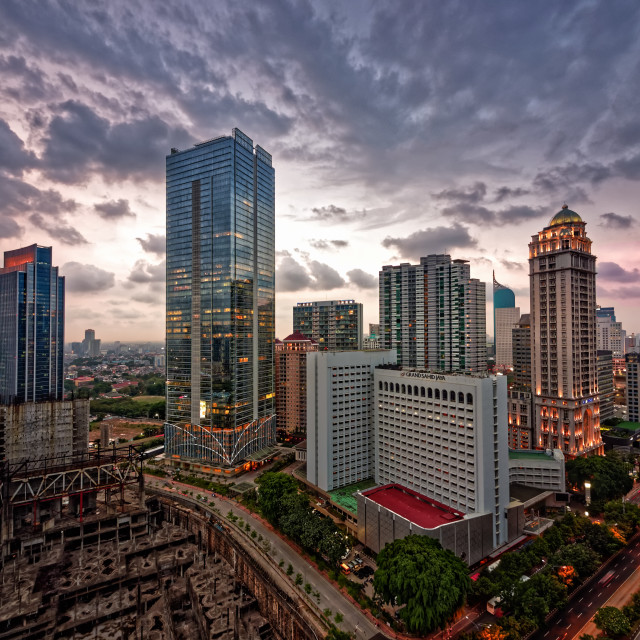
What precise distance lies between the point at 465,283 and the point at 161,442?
12775cm

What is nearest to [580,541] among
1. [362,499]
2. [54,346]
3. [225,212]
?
[362,499]

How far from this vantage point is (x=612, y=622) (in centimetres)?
4581

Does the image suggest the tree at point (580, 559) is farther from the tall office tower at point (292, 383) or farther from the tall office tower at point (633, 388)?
the tall office tower at point (633, 388)

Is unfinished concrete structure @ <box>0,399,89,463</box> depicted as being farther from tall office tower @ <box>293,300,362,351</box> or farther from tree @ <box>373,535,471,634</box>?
tall office tower @ <box>293,300,362,351</box>

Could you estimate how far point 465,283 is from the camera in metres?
133

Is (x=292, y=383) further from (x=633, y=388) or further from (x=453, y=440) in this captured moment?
(x=633, y=388)

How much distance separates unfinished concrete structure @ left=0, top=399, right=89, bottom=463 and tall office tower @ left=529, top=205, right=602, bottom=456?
132021 mm

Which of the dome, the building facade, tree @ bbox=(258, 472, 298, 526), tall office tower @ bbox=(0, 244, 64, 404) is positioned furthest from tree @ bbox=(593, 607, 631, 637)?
tall office tower @ bbox=(0, 244, 64, 404)

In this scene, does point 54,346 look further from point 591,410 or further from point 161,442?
point 591,410

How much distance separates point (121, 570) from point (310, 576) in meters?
38.9

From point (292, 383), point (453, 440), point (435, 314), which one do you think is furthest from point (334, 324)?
point (453, 440)

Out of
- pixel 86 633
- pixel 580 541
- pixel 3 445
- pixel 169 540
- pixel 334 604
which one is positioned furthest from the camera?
pixel 3 445

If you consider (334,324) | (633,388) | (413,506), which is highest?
(334,324)

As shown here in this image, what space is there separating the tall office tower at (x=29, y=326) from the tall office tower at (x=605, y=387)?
708 feet
